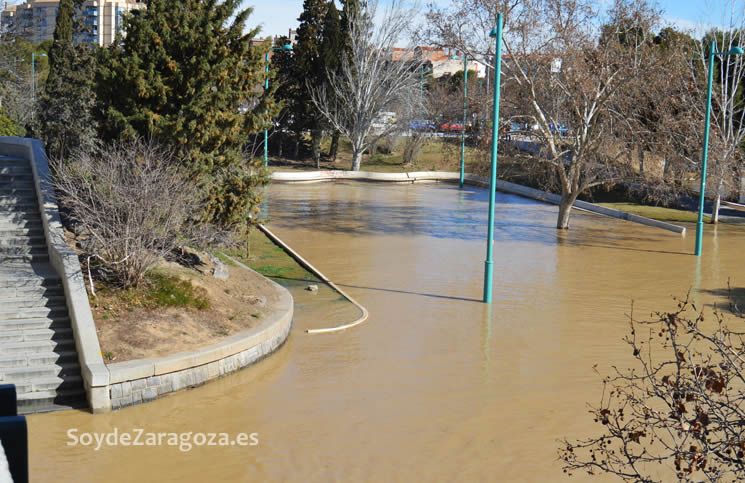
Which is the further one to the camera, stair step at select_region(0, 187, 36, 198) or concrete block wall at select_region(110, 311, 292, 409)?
stair step at select_region(0, 187, 36, 198)

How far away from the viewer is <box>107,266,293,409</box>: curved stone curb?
10781 mm

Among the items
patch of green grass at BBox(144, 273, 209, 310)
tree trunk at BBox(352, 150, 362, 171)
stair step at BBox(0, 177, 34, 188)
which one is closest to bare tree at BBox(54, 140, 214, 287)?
patch of green grass at BBox(144, 273, 209, 310)

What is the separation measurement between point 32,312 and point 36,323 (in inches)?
12.3

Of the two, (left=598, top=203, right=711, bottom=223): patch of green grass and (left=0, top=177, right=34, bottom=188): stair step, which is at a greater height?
(left=0, top=177, right=34, bottom=188): stair step

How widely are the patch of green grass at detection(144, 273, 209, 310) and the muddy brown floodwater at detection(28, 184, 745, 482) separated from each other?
1.62 meters

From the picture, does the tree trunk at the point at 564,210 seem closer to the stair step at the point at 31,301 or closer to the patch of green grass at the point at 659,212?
the patch of green grass at the point at 659,212

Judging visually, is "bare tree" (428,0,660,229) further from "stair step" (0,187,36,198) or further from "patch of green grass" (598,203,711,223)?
"stair step" (0,187,36,198)

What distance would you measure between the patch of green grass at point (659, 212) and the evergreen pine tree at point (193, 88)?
814 inches

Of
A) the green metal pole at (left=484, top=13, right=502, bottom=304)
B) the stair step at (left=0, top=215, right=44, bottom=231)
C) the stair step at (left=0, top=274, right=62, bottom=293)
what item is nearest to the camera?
the stair step at (left=0, top=274, right=62, bottom=293)

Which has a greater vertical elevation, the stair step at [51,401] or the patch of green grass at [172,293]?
the patch of green grass at [172,293]

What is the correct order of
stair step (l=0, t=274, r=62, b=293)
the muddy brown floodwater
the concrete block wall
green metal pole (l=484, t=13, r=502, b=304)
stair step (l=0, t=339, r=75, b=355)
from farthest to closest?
green metal pole (l=484, t=13, r=502, b=304) < stair step (l=0, t=274, r=62, b=293) < stair step (l=0, t=339, r=75, b=355) < the concrete block wall < the muddy brown floodwater

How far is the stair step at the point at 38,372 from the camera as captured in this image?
10891mm

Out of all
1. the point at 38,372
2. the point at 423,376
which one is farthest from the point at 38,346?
the point at 423,376

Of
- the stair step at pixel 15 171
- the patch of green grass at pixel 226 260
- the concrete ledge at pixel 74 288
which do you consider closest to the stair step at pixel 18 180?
the stair step at pixel 15 171
